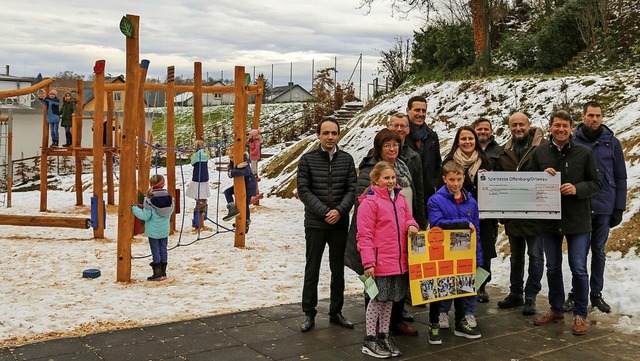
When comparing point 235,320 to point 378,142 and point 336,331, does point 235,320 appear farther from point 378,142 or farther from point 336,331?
point 378,142

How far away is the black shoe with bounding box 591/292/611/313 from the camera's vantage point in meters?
6.00

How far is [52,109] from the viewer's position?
54.3 feet

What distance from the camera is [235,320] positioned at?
19.3 ft

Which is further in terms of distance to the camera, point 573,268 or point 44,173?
point 44,173

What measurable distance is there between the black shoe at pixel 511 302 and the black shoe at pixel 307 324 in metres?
1.94

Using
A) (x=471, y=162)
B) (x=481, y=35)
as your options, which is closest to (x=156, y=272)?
(x=471, y=162)

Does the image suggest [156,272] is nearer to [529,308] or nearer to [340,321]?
[340,321]

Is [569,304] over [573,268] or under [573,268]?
under

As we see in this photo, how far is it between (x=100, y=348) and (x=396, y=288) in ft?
7.72

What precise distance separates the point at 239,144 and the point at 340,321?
498cm

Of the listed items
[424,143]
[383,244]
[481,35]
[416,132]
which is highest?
[481,35]

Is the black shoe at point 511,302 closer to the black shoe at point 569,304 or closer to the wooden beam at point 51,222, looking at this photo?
the black shoe at point 569,304

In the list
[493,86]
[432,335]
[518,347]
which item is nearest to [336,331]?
[432,335]

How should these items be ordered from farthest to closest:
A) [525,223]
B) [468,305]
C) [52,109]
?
[52,109], [525,223], [468,305]
